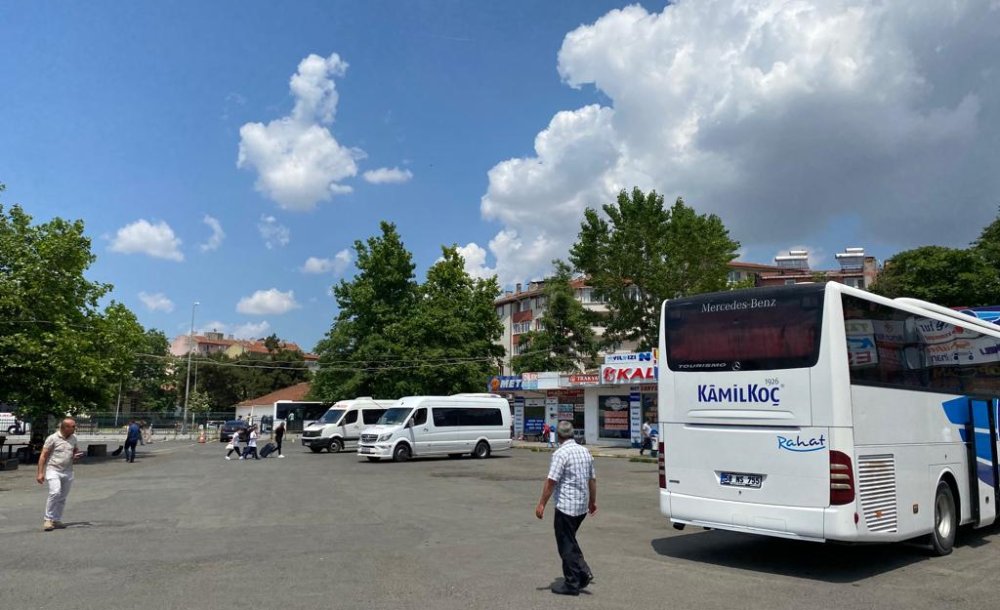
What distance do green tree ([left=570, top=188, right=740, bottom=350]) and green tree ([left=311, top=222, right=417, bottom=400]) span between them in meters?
14.2

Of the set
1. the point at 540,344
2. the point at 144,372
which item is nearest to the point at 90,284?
the point at 540,344

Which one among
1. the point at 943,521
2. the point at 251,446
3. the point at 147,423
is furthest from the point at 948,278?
the point at 147,423

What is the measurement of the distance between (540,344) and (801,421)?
A: 5194 centimetres

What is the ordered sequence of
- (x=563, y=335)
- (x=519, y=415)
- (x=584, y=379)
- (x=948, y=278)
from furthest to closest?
(x=563, y=335), (x=948, y=278), (x=519, y=415), (x=584, y=379)

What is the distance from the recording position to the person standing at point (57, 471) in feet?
37.1

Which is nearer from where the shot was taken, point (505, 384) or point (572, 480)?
point (572, 480)

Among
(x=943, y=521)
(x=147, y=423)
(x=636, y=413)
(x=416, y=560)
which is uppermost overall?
(x=636, y=413)

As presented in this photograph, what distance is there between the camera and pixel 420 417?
29.8 m

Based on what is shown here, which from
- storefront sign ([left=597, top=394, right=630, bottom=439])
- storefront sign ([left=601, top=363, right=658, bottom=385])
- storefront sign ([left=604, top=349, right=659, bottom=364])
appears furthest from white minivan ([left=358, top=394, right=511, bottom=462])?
storefront sign ([left=597, top=394, right=630, bottom=439])

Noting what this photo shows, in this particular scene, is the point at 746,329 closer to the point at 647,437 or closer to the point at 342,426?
the point at 647,437

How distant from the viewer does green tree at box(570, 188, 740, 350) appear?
47531 millimetres

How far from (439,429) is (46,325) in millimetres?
16486

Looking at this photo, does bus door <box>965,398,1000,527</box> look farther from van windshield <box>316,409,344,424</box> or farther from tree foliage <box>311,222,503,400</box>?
tree foliage <box>311,222,503,400</box>

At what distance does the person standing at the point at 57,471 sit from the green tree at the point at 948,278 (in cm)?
5555
